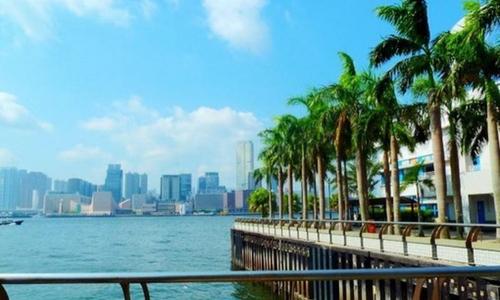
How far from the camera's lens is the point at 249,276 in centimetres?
345

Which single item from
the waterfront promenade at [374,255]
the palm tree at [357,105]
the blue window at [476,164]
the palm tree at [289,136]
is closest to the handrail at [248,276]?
the waterfront promenade at [374,255]

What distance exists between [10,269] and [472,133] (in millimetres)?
39479

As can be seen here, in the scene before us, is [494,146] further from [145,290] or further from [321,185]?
[321,185]

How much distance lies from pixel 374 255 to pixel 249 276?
16506 mm

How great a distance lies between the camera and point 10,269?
4694 cm

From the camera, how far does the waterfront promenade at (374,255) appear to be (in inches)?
379

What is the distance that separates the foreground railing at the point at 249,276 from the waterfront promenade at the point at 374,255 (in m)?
0.10

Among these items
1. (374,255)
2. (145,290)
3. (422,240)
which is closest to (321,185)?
(374,255)

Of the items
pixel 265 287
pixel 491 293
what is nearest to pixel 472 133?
pixel 265 287

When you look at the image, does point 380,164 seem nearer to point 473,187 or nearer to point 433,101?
point 473,187

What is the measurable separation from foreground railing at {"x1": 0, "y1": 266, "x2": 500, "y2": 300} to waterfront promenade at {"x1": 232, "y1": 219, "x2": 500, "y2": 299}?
99mm

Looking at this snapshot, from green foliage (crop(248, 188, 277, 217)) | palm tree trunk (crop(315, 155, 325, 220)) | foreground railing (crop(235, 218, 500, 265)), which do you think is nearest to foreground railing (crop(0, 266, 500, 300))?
foreground railing (crop(235, 218, 500, 265))

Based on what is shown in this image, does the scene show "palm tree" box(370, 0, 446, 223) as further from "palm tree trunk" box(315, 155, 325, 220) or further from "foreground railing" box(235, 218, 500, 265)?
"palm tree trunk" box(315, 155, 325, 220)

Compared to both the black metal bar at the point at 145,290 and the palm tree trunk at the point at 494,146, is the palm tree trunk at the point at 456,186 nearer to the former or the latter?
the palm tree trunk at the point at 494,146
